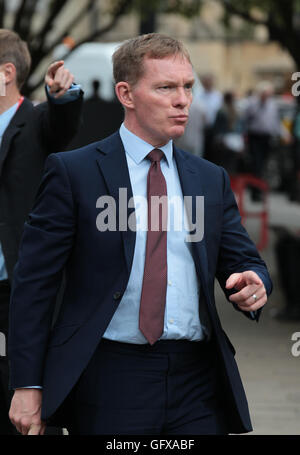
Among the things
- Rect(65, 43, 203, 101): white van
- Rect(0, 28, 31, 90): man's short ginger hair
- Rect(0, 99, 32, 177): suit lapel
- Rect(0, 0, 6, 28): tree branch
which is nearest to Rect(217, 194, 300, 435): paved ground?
Rect(0, 99, 32, 177): suit lapel

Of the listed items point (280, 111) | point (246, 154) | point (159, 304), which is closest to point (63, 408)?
point (159, 304)

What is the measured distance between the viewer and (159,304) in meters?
3.29

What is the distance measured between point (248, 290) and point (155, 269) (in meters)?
0.31

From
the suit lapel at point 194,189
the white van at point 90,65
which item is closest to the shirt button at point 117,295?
the suit lapel at point 194,189

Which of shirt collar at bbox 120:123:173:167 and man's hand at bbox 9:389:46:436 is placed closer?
man's hand at bbox 9:389:46:436

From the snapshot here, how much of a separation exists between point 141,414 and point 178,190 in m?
0.73

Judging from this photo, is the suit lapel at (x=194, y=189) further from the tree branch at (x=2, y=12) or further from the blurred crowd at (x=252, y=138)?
the blurred crowd at (x=252, y=138)

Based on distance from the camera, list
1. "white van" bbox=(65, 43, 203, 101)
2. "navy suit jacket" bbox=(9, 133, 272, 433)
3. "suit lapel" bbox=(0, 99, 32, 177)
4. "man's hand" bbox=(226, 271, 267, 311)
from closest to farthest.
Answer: "man's hand" bbox=(226, 271, 267, 311) < "navy suit jacket" bbox=(9, 133, 272, 433) < "suit lapel" bbox=(0, 99, 32, 177) < "white van" bbox=(65, 43, 203, 101)

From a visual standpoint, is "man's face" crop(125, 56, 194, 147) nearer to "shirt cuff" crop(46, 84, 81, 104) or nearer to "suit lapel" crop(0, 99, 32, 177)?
"shirt cuff" crop(46, 84, 81, 104)

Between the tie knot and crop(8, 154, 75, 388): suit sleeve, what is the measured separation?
0.28 metres

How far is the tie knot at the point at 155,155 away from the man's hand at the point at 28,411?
820mm

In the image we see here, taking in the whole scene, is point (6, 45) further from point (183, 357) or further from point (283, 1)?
point (283, 1)

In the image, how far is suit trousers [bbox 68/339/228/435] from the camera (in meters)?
3.30

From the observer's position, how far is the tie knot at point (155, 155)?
343cm
